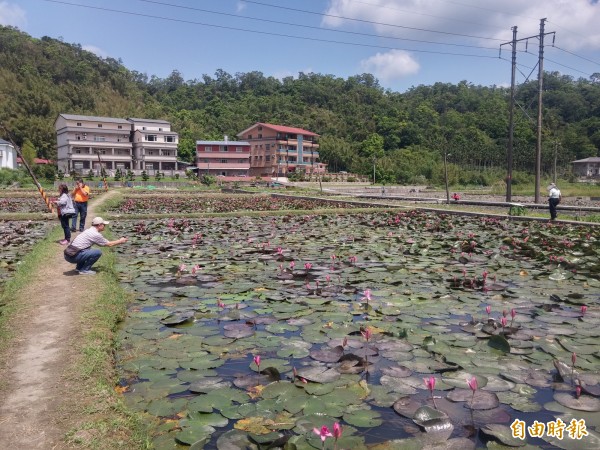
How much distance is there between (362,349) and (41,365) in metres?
2.93

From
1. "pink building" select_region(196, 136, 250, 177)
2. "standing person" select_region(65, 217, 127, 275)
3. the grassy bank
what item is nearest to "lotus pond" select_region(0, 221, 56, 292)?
"standing person" select_region(65, 217, 127, 275)

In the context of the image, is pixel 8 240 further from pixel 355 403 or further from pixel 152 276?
pixel 355 403

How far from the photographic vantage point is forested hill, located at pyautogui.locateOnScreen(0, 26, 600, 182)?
7644cm

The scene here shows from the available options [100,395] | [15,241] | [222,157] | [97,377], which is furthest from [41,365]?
[222,157]

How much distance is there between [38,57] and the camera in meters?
87.3

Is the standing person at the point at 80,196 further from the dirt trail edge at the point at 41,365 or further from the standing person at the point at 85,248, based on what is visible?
the dirt trail edge at the point at 41,365

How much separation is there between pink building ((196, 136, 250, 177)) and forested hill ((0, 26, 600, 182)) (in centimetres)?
1049

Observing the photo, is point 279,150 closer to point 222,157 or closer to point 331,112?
point 222,157

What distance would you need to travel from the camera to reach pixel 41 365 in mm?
4082

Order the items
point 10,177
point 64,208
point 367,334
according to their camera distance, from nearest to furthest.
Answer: point 367,334 < point 64,208 < point 10,177

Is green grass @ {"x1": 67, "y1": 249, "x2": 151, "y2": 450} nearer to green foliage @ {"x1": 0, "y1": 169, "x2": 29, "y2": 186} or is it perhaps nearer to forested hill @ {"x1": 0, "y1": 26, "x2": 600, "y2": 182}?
green foliage @ {"x1": 0, "y1": 169, "x2": 29, "y2": 186}

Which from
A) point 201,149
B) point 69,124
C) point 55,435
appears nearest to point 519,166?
point 201,149

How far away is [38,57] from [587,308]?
4033 inches

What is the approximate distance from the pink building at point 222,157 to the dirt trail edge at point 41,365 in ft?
210
